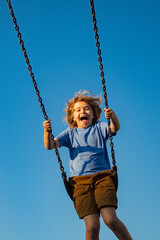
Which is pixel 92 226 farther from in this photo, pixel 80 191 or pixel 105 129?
pixel 105 129

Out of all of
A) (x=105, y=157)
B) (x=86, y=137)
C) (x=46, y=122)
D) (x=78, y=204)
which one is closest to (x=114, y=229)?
(x=78, y=204)

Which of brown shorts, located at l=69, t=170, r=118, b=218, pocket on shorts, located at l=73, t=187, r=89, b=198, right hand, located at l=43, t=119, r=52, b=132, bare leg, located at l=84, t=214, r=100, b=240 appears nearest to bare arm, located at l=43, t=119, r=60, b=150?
right hand, located at l=43, t=119, r=52, b=132

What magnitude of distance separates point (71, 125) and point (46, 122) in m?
0.61

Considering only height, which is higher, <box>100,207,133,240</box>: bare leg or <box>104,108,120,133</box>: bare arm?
<box>104,108,120,133</box>: bare arm

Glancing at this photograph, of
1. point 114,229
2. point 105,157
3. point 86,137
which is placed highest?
point 86,137

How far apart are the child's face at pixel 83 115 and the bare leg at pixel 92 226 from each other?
1313mm

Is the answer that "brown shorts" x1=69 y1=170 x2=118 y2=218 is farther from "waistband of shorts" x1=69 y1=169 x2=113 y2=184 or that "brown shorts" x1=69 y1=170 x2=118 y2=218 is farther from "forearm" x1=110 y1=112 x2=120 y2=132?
"forearm" x1=110 y1=112 x2=120 y2=132

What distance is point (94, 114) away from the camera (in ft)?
16.3

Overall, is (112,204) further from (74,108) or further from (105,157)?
(74,108)

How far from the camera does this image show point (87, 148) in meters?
4.40

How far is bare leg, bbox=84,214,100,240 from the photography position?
3838 millimetres

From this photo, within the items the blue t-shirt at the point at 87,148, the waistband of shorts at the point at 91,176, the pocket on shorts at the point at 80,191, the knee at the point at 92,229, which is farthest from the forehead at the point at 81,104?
the knee at the point at 92,229

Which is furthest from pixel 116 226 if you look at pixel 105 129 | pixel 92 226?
pixel 105 129

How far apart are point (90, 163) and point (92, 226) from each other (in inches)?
31.7
